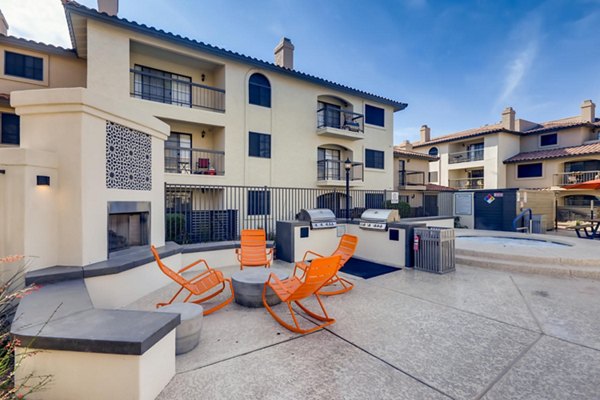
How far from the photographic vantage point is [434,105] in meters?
20.6

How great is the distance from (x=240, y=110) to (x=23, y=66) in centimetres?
946

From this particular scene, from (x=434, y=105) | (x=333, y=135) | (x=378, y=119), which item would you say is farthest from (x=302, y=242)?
(x=434, y=105)

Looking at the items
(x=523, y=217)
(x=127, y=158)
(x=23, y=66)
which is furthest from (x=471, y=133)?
(x=23, y=66)

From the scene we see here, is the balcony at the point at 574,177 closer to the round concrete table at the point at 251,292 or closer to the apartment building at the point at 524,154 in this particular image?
the apartment building at the point at 524,154

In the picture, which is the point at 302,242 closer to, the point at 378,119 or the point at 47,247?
the point at 47,247

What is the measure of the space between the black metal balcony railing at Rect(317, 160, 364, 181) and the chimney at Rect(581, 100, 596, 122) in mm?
25139

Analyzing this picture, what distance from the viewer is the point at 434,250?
279 inches

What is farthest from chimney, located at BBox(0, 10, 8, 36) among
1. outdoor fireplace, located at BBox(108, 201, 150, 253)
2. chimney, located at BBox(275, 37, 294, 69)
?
A: outdoor fireplace, located at BBox(108, 201, 150, 253)

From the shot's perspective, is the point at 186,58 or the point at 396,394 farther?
the point at 186,58

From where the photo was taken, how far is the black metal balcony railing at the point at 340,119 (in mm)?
17094

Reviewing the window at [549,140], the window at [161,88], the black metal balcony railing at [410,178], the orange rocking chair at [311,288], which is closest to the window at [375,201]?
the black metal balcony railing at [410,178]

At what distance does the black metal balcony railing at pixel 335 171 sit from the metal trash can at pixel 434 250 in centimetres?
902

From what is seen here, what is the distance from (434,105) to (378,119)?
17.9 ft

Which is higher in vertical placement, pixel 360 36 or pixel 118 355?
pixel 360 36
